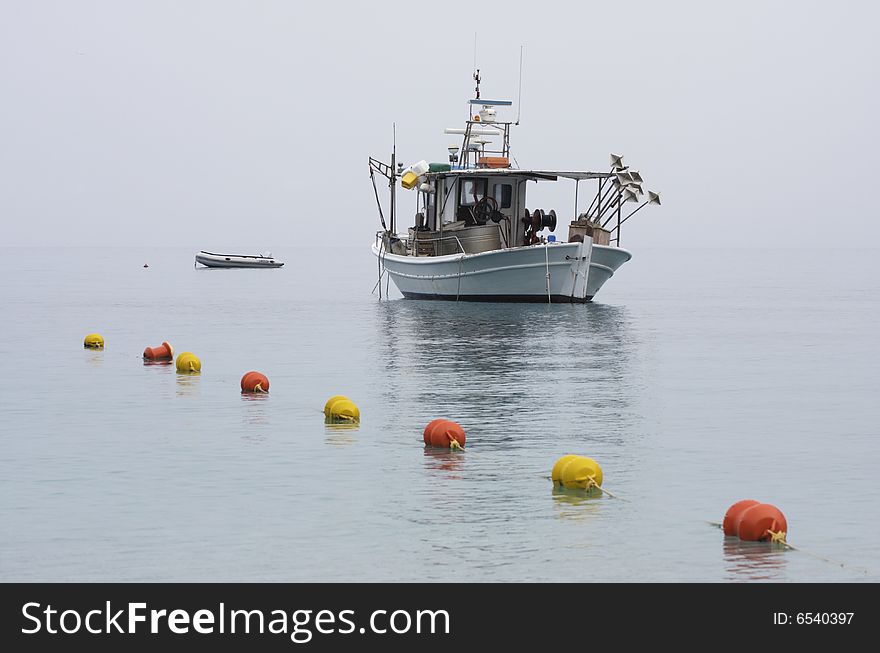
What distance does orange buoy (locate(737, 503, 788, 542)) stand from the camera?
39.6 ft

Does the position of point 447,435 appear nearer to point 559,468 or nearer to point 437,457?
point 437,457

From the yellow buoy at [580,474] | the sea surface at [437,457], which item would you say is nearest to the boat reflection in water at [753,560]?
the sea surface at [437,457]

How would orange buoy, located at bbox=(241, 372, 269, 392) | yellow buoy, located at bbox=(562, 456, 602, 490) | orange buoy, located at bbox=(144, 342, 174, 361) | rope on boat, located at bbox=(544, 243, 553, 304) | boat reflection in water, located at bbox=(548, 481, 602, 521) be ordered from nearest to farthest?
boat reflection in water, located at bbox=(548, 481, 602, 521)
yellow buoy, located at bbox=(562, 456, 602, 490)
orange buoy, located at bbox=(241, 372, 269, 392)
orange buoy, located at bbox=(144, 342, 174, 361)
rope on boat, located at bbox=(544, 243, 553, 304)

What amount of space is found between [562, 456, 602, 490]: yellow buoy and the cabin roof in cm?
3243

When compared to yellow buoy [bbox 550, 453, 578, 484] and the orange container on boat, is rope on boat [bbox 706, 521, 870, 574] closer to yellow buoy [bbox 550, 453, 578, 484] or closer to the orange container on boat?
yellow buoy [bbox 550, 453, 578, 484]

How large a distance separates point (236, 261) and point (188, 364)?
3767 inches

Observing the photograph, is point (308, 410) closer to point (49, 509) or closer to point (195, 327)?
point (49, 509)

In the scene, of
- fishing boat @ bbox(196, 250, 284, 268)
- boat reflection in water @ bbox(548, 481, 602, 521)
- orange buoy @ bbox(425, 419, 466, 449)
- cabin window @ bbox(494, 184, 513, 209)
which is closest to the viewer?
boat reflection in water @ bbox(548, 481, 602, 521)

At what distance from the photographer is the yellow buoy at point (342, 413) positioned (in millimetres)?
20188

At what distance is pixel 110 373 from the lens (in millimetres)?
28359

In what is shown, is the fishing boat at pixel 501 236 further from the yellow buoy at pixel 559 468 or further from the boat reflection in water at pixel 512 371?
the yellow buoy at pixel 559 468

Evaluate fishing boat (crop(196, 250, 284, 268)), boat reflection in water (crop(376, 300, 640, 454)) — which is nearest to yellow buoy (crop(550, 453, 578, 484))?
boat reflection in water (crop(376, 300, 640, 454))

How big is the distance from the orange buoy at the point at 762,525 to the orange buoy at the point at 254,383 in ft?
43.7
